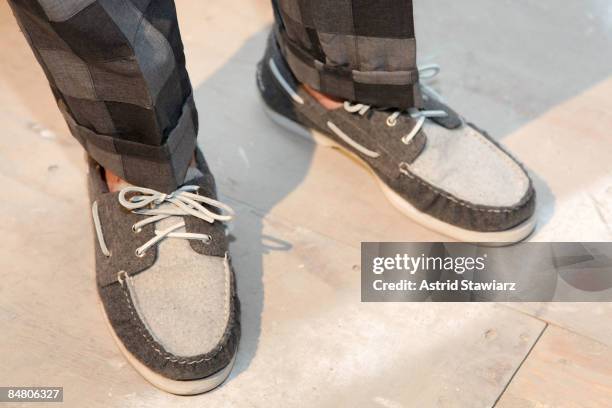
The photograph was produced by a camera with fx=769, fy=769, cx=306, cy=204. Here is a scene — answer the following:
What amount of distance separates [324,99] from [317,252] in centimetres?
22

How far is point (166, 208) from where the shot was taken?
885 mm

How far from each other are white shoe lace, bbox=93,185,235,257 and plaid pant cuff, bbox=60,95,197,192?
12 millimetres

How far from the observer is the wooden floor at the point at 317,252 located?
82cm

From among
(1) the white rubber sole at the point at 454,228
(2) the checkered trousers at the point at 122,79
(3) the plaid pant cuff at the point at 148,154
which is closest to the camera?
(2) the checkered trousers at the point at 122,79

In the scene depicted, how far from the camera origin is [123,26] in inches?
29.4

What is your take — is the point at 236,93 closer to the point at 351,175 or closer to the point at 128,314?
the point at 351,175

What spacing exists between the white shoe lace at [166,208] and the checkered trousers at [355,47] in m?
0.23

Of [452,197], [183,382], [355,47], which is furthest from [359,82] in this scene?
[183,382]

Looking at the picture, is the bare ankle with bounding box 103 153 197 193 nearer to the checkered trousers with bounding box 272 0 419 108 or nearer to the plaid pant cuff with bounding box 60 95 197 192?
the plaid pant cuff with bounding box 60 95 197 192

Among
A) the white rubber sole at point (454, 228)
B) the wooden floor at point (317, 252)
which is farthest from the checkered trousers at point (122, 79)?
the white rubber sole at point (454, 228)

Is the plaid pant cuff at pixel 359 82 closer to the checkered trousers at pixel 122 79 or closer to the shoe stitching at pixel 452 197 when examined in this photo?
the shoe stitching at pixel 452 197

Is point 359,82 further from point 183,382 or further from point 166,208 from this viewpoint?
point 183,382

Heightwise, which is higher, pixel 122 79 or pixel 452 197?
pixel 122 79

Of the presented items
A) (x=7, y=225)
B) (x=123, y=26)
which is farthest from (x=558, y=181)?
(x=7, y=225)
